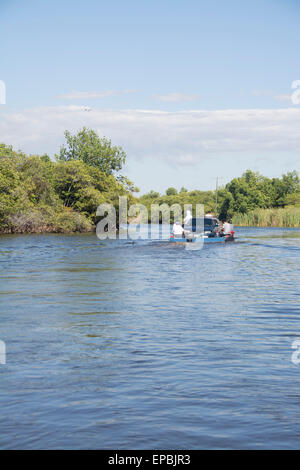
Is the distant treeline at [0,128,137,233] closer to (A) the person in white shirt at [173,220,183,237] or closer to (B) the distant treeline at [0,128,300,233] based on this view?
(B) the distant treeline at [0,128,300,233]

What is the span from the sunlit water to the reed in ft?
186

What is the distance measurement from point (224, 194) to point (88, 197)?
224 feet

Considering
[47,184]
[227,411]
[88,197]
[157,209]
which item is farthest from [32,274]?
[157,209]

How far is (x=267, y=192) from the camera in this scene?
12850 centimetres

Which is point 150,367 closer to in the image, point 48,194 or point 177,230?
point 177,230

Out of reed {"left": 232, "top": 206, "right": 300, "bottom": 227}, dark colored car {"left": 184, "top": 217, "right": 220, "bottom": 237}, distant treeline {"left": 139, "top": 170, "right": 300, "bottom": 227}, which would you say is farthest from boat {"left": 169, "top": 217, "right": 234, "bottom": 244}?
distant treeline {"left": 139, "top": 170, "right": 300, "bottom": 227}

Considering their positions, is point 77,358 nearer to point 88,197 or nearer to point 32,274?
point 32,274

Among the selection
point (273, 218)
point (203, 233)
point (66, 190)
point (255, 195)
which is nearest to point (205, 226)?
point (203, 233)

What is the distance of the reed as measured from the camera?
235ft

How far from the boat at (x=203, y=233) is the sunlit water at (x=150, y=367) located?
19909 mm

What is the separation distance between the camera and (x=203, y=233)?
124 feet

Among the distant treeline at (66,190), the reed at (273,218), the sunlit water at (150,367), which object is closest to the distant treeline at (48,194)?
the distant treeline at (66,190)

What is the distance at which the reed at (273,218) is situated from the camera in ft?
235

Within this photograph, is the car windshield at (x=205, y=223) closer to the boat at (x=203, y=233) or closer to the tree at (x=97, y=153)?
the boat at (x=203, y=233)
